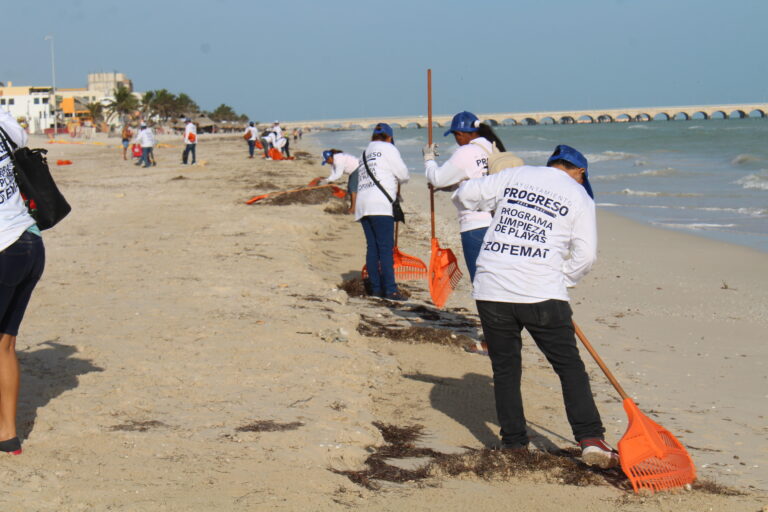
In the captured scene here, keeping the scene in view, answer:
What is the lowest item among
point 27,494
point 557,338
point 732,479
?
point 732,479

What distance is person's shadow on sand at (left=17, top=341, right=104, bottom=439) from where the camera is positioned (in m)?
4.75

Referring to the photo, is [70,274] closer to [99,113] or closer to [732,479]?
[732,479]

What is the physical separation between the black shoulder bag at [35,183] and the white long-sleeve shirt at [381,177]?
4.27 m

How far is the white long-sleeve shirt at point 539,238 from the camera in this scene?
423 cm

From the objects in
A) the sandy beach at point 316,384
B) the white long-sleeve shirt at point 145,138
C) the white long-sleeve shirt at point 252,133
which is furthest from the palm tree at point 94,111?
the sandy beach at point 316,384

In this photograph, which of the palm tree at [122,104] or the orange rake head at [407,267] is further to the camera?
the palm tree at [122,104]

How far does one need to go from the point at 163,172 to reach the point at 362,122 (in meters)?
160

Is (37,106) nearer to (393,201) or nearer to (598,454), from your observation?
(393,201)

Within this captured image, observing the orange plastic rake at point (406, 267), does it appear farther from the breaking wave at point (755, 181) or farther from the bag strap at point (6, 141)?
the breaking wave at point (755, 181)

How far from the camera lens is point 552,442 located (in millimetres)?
4926

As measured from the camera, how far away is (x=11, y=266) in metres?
3.96

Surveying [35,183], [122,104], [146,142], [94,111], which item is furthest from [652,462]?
[94,111]

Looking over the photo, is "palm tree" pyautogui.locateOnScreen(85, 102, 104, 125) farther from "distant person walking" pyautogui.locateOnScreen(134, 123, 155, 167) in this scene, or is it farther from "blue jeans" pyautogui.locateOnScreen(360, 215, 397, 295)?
"blue jeans" pyautogui.locateOnScreen(360, 215, 397, 295)

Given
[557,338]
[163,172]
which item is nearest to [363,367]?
[557,338]
